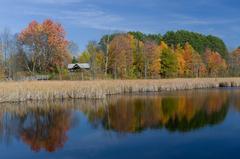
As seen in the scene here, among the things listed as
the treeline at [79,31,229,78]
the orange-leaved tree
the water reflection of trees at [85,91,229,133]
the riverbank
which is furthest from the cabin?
the water reflection of trees at [85,91,229,133]

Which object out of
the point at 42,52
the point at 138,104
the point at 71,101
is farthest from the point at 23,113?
the point at 42,52

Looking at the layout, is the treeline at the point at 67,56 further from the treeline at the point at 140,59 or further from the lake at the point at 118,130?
the lake at the point at 118,130

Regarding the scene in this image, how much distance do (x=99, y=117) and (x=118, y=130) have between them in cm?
348

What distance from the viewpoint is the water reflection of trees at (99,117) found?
1391 cm

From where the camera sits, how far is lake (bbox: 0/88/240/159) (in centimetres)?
1102

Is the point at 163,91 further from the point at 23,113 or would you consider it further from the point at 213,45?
the point at 213,45

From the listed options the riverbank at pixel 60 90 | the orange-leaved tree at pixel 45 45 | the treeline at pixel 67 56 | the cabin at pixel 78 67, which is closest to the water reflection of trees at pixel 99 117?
the riverbank at pixel 60 90

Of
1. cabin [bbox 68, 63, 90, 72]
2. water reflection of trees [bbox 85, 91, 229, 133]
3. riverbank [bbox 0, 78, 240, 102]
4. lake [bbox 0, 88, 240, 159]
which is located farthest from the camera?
cabin [bbox 68, 63, 90, 72]

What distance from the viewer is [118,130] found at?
1455 centimetres

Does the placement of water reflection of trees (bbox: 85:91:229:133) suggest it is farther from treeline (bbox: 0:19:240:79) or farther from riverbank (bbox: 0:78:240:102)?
treeline (bbox: 0:19:240:79)

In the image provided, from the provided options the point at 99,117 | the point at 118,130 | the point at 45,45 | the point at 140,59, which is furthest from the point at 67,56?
the point at 118,130

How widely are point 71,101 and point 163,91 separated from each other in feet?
40.2

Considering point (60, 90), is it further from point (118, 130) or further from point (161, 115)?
point (118, 130)

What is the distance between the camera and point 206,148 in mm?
11305
